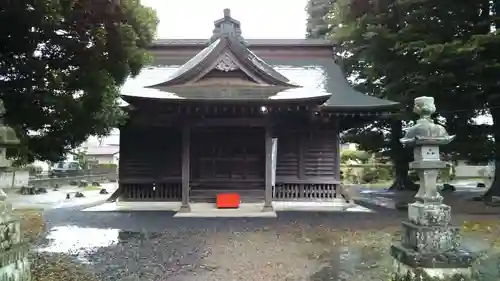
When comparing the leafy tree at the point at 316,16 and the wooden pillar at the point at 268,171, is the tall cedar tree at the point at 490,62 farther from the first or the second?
the leafy tree at the point at 316,16

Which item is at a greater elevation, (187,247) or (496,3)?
(496,3)

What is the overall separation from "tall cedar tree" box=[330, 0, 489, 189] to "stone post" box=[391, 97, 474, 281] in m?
7.51

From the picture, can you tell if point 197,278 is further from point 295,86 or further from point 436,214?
point 295,86

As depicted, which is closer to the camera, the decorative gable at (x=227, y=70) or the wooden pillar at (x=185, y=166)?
the wooden pillar at (x=185, y=166)

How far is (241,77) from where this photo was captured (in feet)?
46.9

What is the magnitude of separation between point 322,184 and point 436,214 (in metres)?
9.83

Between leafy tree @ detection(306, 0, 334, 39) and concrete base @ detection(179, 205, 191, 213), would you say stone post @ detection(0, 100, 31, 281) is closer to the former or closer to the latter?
concrete base @ detection(179, 205, 191, 213)

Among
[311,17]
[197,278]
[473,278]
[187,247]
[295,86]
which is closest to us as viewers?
[473,278]

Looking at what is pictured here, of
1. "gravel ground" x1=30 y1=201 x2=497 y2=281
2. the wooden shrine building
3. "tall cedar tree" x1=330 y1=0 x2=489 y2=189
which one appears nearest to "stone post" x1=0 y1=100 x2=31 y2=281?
"gravel ground" x1=30 y1=201 x2=497 y2=281

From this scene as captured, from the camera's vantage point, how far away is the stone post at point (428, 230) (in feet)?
16.1

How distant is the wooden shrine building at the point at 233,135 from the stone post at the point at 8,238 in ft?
25.9

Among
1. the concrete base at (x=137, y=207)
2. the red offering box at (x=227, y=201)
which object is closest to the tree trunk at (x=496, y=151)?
the red offering box at (x=227, y=201)

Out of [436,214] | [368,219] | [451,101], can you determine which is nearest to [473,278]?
[436,214]

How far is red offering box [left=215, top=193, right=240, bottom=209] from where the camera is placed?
45.3 feet
